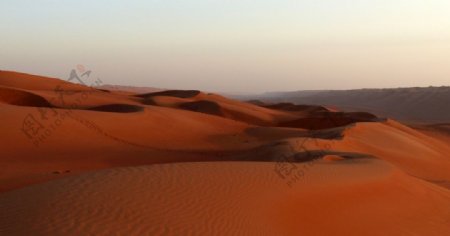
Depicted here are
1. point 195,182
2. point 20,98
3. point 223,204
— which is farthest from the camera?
point 20,98

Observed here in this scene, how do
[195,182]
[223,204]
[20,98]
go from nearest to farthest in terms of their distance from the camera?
[223,204] → [195,182] → [20,98]

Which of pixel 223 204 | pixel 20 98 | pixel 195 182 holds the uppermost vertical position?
pixel 20 98

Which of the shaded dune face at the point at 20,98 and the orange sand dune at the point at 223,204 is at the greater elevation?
the shaded dune face at the point at 20,98

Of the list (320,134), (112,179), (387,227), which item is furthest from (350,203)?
(320,134)

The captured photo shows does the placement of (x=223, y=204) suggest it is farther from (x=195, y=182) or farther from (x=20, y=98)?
(x=20, y=98)

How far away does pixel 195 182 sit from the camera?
6.59 meters

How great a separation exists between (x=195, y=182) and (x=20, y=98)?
1720cm

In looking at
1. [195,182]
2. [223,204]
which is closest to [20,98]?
[195,182]

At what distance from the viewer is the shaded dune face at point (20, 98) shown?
21.1 meters

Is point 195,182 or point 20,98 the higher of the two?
point 20,98

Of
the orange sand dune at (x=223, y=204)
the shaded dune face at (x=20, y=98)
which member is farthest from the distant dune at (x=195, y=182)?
the shaded dune face at (x=20, y=98)

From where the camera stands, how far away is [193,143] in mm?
16250

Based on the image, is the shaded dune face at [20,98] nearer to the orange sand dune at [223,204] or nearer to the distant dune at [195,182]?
the distant dune at [195,182]

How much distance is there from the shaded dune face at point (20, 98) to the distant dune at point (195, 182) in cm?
546
